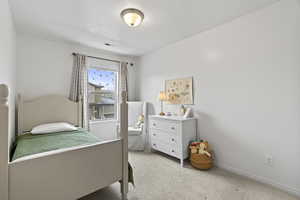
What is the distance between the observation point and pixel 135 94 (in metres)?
4.42

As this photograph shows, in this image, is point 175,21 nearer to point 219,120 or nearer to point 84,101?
point 219,120

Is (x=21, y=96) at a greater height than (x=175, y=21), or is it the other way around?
(x=175, y=21)

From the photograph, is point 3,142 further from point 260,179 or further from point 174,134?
point 260,179

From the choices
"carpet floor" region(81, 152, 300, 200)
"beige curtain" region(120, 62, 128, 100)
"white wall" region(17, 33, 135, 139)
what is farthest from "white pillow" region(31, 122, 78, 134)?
"beige curtain" region(120, 62, 128, 100)

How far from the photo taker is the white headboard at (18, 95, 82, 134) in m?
2.65

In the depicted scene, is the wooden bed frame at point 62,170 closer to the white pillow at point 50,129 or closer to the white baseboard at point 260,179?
the white pillow at point 50,129

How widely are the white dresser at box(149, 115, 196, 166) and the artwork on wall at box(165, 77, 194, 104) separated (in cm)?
49

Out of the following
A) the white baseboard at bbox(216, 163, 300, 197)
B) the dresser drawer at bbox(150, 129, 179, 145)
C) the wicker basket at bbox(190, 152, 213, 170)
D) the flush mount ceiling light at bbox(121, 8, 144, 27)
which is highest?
the flush mount ceiling light at bbox(121, 8, 144, 27)

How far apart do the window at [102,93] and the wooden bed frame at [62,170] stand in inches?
89.9

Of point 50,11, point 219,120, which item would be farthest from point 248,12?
point 50,11

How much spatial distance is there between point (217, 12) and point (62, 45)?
3110 millimetres

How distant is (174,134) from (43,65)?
3.01 metres

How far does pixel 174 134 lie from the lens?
8.95 ft

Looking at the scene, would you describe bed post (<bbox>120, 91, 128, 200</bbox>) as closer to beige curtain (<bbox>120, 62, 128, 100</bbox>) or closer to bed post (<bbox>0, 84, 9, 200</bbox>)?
bed post (<bbox>0, 84, 9, 200</bbox>)
